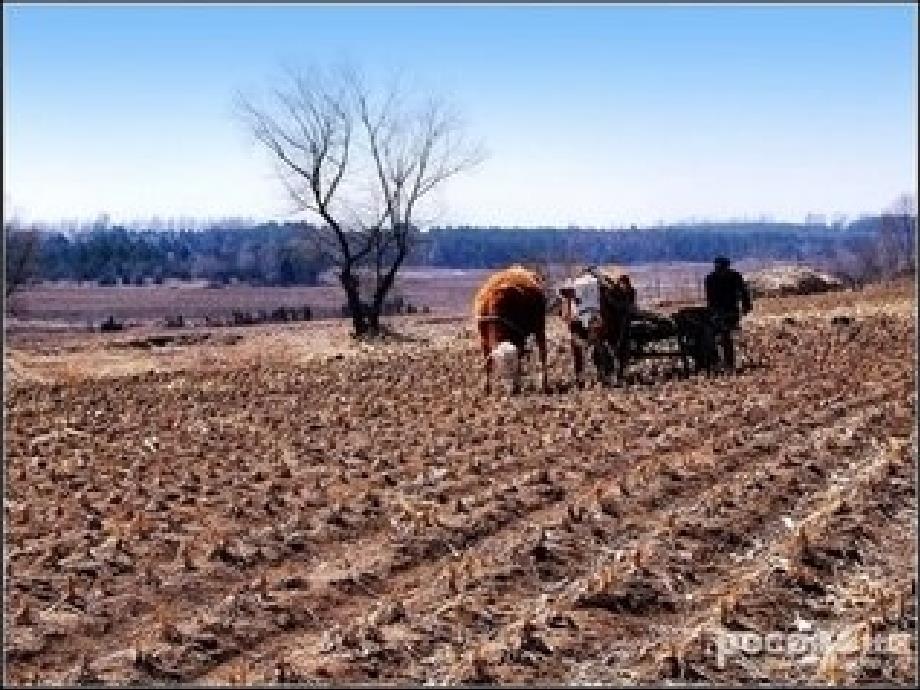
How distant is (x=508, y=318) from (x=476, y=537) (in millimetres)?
10039

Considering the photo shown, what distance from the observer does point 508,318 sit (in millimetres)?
19859

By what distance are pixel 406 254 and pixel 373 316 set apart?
362 cm

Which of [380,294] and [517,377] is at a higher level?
[380,294]

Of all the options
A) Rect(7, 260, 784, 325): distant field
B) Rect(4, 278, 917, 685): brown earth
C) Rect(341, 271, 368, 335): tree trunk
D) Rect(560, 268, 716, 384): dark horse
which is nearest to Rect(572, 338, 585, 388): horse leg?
Rect(560, 268, 716, 384): dark horse

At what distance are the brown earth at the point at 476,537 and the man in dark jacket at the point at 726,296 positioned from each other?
221 centimetres

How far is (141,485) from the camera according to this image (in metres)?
12.7

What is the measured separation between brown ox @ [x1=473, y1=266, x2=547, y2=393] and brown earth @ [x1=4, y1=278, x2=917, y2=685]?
31.0 inches

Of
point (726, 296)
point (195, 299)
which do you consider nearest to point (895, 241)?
point (195, 299)

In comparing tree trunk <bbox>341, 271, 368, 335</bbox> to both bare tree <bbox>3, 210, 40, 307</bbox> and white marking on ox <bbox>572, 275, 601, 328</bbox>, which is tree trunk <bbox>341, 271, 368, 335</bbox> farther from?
white marking on ox <bbox>572, 275, 601, 328</bbox>

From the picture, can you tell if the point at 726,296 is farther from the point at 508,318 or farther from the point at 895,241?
the point at 895,241

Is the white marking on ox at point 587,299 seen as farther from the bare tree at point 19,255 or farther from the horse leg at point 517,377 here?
the bare tree at point 19,255

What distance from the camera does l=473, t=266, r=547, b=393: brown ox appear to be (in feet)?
64.3

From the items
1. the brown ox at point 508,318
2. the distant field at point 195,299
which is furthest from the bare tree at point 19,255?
the brown ox at point 508,318

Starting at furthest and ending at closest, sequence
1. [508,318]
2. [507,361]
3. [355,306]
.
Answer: [355,306] → [508,318] → [507,361]
